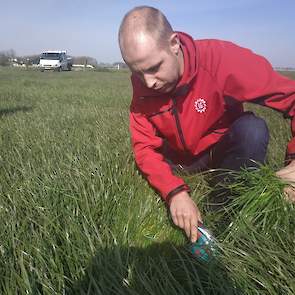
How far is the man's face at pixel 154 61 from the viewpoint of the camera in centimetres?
174

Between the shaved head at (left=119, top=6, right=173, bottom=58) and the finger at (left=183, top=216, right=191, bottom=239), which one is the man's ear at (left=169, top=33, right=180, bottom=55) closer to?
the shaved head at (left=119, top=6, right=173, bottom=58)

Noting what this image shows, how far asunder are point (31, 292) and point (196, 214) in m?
0.76

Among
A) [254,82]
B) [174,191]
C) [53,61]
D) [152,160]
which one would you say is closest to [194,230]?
[174,191]

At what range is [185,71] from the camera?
2.02m

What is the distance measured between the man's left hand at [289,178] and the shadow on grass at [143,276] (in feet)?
1.59

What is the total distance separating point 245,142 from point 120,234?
89 centimetres

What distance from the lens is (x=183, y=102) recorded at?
2.14m

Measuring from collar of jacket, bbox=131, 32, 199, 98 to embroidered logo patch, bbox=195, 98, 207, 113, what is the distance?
94 millimetres

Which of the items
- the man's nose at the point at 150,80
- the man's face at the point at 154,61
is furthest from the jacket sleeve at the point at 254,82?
the man's nose at the point at 150,80

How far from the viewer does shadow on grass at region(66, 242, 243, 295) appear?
4.05 feet

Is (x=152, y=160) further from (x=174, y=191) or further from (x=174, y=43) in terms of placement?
(x=174, y=43)

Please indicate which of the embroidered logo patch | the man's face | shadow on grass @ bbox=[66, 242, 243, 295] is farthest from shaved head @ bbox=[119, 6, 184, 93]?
shadow on grass @ bbox=[66, 242, 243, 295]

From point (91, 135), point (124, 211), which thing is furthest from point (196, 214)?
point (91, 135)

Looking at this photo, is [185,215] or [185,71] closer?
[185,215]
